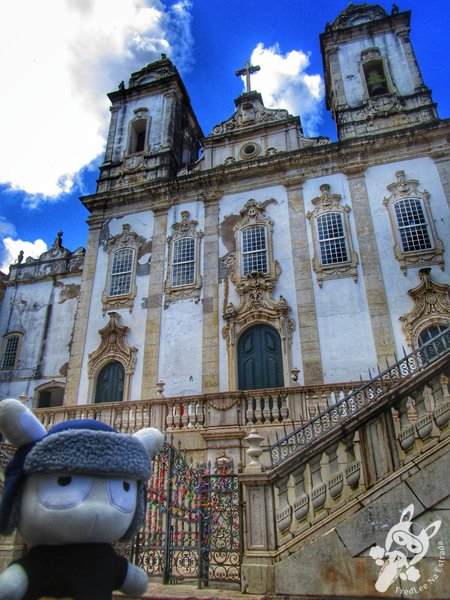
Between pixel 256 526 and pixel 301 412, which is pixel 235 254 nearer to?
pixel 301 412

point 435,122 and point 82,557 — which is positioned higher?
point 435,122

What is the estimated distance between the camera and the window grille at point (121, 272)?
16406 mm

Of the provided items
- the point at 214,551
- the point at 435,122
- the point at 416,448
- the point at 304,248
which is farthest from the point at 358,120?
the point at 214,551

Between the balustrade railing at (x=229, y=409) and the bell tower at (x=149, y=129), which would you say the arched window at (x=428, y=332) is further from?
the bell tower at (x=149, y=129)

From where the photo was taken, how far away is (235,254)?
15.5m

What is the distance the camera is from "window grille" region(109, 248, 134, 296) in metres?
16.4

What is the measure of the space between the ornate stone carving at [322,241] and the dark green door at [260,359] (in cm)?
250

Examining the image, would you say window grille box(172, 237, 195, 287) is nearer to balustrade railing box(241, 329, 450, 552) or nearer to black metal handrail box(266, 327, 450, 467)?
black metal handrail box(266, 327, 450, 467)

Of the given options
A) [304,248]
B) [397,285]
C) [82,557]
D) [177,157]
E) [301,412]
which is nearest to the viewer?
[82,557]

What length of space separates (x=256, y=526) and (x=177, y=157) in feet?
57.9

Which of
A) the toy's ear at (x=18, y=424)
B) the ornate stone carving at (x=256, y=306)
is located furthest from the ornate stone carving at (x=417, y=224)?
the toy's ear at (x=18, y=424)

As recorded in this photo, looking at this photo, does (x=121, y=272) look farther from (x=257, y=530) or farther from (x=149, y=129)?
(x=257, y=530)

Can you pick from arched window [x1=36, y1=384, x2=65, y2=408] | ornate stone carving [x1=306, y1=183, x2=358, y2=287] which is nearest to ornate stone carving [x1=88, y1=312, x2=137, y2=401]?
arched window [x1=36, y1=384, x2=65, y2=408]

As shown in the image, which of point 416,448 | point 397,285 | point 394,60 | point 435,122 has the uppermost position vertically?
point 394,60
